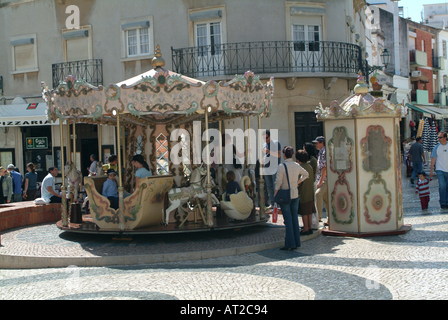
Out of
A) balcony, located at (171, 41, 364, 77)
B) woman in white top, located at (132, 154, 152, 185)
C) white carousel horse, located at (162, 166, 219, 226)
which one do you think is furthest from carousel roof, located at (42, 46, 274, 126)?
balcony, located at (171, 41, 364, 77)

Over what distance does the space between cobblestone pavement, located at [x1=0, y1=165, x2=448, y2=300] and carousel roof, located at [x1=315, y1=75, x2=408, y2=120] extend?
2.29 meters

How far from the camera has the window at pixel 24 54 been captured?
21.1 metres

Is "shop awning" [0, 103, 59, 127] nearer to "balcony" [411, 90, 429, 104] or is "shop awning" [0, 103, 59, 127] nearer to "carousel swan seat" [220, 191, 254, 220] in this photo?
"carousel swan seat" [220, 191, 254, 220]

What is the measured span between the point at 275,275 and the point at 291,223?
5.89 ft

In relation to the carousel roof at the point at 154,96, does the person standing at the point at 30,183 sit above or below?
below

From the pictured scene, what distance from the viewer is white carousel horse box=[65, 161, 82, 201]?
11227 mm

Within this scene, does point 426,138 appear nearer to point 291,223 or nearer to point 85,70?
point 85,70

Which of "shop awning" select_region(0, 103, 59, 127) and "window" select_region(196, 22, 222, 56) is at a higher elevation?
"window" select_region(196, 22, 222, 56)

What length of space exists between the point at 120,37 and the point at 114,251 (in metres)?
12.8

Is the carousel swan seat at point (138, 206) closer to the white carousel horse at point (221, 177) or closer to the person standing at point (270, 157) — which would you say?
the white carousel horse at point (221, 177)

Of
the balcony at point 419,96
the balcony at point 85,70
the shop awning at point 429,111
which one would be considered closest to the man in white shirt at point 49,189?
the balcony at point 85,70

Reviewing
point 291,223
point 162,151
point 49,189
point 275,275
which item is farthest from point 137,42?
point 275,275

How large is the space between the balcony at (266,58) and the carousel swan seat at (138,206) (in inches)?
321

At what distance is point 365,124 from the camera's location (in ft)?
31.3
